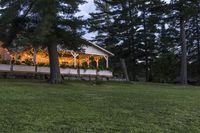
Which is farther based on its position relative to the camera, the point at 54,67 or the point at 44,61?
the point at 44,61

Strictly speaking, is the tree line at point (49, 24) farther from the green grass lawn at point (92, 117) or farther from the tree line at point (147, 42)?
the tree line at point (147, 42)

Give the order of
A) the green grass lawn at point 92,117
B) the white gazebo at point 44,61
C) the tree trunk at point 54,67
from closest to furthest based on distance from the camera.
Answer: the green grass lawn at point 92,117 < the tree trunk at point 54,67 < the white gazebo at point 44,61

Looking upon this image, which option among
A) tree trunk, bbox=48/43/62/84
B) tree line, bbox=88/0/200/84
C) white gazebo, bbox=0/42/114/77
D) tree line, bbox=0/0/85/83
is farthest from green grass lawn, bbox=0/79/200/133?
tree line, bbox=88/0/200/84

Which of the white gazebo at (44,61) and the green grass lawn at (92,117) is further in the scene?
the white gazebo at (44,61)

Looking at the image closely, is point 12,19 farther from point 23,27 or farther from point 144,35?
point 144,35

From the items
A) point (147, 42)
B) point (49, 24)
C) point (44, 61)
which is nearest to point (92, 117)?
point (49, 24)

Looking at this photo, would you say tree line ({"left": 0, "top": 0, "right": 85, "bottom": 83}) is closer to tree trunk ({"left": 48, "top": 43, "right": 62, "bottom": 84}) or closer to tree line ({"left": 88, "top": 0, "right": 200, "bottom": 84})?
tree trunk ({"left": 48, "top": 43, "right": 62, "bottom": 84})

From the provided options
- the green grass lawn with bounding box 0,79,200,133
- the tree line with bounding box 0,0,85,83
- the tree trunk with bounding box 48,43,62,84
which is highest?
the tree line with bounding box 0,0,85,83

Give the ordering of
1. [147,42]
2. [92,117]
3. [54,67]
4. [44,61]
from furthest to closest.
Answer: [147,42] < [44,61] < [54,67] < [92,117]

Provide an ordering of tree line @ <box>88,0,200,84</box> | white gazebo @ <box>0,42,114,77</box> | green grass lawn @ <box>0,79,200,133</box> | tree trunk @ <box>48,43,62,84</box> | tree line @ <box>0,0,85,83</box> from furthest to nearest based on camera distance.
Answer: tree line @ <box>88,0,200,84</box> < white gazebo @ <box>0,42,114,77</box> < tree trunk @ <box>48,43,62,84</box> < tree line @ <box>0,0,85,83</box> < green grass lawn @ <box>0,79,200,133</box>

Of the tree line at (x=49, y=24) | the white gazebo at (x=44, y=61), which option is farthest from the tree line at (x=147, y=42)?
the tree line at (x=49, y=24)

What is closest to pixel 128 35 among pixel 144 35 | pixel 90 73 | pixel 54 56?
pixel 144 35

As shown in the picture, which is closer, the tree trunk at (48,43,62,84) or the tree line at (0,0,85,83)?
the tree line at (0,0,85,83)

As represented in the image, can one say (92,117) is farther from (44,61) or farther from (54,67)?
(44,61)
